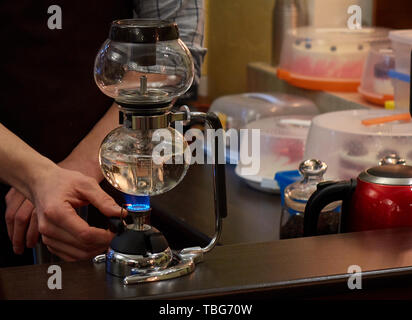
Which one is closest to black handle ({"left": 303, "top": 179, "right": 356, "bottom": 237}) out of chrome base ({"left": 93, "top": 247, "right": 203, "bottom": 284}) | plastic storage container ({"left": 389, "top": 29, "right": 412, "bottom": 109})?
chrome base ({"left": 93, "top": 247, "right": 203, "bottom": 284})

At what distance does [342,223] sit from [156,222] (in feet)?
2.06

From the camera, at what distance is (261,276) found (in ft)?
3.12

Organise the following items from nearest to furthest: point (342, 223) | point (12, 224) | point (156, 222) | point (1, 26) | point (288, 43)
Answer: point (342, 223)
point (12, 224)
point (1, 26)
point (156, 222)
point (288, 43)

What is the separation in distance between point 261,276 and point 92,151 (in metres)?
0.64

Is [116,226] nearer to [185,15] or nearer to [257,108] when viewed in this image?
[185,15]

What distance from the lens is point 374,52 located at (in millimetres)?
2238

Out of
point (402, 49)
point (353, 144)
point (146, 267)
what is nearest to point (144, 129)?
point (146, 267)

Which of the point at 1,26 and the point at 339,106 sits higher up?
the point at 1,26

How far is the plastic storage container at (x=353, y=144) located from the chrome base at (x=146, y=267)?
27.2 inches

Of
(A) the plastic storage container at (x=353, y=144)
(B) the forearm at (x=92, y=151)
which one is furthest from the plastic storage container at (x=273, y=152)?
(B) the forearm at (x=92, y=151)

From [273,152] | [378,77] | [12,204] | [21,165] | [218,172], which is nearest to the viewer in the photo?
[218,172]

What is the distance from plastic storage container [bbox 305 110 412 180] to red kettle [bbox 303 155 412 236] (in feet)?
1.24
